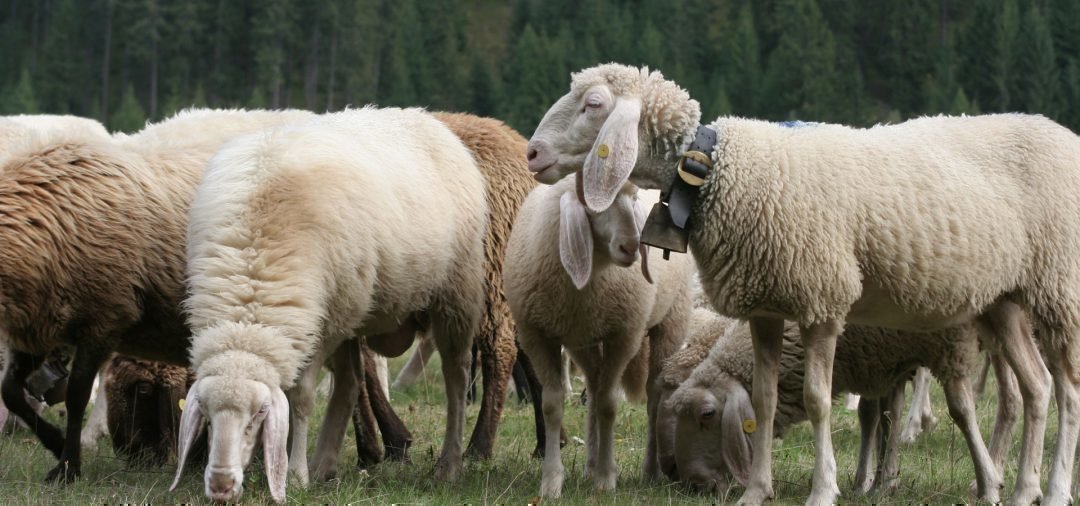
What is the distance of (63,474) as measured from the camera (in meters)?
6.34

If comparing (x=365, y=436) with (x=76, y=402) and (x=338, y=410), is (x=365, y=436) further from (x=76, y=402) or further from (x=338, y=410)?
(x=76, y=402)

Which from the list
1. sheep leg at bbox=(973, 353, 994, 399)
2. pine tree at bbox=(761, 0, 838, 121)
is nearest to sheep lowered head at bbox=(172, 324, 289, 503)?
sheep leg at bbox=(973, 353, 994, 399)

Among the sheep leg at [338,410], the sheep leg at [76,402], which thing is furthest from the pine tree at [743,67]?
the sheep leg at [76,402]

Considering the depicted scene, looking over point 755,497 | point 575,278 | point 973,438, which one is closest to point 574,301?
point 575,278

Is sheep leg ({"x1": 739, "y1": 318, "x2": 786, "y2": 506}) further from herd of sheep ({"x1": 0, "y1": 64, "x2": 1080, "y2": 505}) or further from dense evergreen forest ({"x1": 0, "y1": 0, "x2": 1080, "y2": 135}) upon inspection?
dense evergreen forest ({"x1": 0, "y1": 0, "x2": 1080, "y2": 135})

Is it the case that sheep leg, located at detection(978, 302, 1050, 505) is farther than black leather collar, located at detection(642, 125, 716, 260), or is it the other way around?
sheep leg, located at detection(978, 302, 1050, 505)

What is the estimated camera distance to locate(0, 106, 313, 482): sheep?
20.2ft

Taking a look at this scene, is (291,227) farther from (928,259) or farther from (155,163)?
(928,259)

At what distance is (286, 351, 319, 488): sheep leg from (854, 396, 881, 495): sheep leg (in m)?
2.39

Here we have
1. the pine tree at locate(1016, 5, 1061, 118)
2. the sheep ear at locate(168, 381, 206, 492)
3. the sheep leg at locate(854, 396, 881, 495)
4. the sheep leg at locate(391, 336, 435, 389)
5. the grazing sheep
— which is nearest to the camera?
the sheep ear at locate(168, 381, 206, 492)

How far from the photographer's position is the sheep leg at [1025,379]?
19.2 ft

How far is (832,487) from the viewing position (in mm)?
5492

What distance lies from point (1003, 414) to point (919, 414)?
72.5 inches

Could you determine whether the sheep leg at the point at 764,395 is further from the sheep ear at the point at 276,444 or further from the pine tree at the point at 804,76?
the pine tree at the point at 804,76
